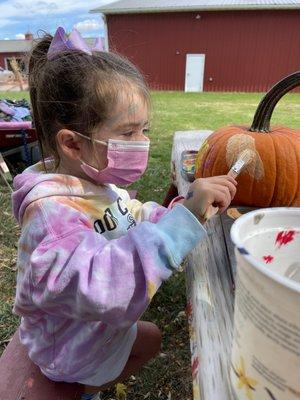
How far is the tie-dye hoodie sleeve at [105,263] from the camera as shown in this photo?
3.10 ft

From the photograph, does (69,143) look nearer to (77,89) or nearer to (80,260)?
(77,89)

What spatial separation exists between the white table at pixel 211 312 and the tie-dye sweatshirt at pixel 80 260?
6.6 inches

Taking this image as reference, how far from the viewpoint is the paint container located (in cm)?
212

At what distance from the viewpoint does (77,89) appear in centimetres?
128

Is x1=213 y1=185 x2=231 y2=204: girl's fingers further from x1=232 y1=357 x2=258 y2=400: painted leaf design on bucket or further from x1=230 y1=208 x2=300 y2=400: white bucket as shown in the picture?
x1=232 y1=357 x2=258 y2=400: painted leaf design on bucket

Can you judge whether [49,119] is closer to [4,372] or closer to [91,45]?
[91,45]

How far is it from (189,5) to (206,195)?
1898 centimetres

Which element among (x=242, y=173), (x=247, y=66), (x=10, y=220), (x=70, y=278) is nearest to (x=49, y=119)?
(x=70, y=278)

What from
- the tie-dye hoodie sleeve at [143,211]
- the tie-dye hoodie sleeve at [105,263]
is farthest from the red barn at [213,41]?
the tie-dye hoodie sleeve at [105,263]

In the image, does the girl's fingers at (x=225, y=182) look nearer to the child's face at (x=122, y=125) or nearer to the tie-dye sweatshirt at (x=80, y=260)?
the tie-dye sweatshirt at (x=80, y=260)

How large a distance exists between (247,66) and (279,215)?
18882 mm

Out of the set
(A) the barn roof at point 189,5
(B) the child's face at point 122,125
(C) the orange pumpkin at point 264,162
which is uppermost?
(A) the barn roof at point 189,5

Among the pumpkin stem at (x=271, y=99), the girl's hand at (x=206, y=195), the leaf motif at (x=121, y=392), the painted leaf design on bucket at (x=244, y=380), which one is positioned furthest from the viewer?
the leaf motif at (x=121, y=392)

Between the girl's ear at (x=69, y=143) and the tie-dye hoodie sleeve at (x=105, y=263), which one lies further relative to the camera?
the girl's ear at (x=69, y=143)
